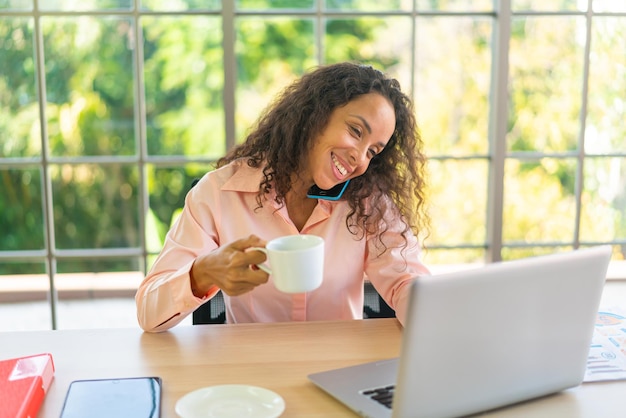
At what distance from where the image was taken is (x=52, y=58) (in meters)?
2.83

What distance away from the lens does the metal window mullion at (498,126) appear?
271cm

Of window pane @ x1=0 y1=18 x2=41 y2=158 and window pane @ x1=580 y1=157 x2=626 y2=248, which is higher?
window pane @ x1=0 y1=18 x2=41 y2=158

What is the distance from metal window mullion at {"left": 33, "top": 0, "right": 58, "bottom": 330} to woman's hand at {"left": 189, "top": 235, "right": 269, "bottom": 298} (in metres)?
1.50

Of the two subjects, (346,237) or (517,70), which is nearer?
(346,237)

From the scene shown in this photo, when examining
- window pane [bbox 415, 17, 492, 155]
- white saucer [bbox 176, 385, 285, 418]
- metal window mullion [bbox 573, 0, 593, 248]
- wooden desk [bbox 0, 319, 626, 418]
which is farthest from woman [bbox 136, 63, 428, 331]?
metal window mullion [bbox 573, 0, 593, 248]

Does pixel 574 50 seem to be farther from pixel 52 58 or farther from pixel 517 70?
pixel 52 58

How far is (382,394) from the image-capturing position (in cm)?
121

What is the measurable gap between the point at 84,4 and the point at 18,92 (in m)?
0.44

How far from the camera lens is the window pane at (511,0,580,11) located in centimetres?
277

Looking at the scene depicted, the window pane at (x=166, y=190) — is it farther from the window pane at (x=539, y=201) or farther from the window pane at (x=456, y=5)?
the window pane at (x=539, y=201)

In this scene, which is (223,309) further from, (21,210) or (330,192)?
(21,210)

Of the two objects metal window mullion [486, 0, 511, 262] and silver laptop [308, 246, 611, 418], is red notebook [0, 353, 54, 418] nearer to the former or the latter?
silver laptop [308, 246, 611, 418]

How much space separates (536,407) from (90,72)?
2.37 m

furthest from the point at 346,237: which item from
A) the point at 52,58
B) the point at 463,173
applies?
the point at 52,58
